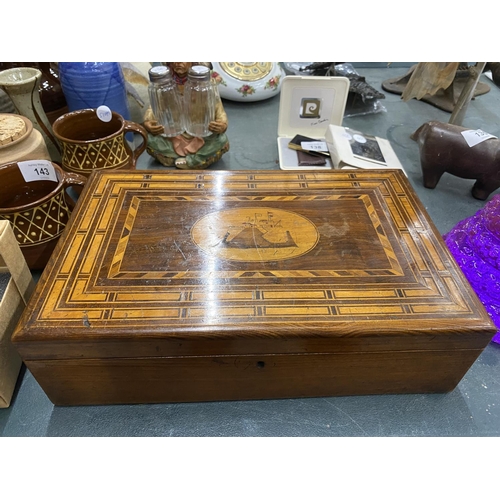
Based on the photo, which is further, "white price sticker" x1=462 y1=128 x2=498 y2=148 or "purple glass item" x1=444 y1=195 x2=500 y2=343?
"white price sticker" x1=462 y1=128 x2=498 y2=148

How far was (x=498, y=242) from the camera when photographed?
1102 mm

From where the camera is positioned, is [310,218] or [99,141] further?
[99,141]

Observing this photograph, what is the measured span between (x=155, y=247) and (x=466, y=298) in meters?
0.72

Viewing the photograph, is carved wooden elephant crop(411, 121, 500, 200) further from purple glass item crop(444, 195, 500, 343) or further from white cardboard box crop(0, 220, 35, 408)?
white cardboard box crop(0, 220, 35, 408)

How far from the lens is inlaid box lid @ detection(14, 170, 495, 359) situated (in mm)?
789

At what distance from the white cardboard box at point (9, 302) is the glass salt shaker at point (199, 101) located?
86 cm

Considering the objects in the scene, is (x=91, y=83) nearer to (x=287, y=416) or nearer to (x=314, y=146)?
(x=314, y=146)

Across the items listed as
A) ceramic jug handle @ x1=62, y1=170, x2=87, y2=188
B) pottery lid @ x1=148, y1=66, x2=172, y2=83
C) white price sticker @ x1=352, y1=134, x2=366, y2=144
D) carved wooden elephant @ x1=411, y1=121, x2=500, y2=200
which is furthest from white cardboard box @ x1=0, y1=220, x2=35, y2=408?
carved wooden elephant @ x1=411, y1=121, x2=500, y2=200

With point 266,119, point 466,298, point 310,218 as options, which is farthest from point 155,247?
point 266,119

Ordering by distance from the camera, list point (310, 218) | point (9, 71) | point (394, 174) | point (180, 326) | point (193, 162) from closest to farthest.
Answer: point (180, 326) → point (310, 218) → point (394, 174) → point (9, 71) → point (193, 162)

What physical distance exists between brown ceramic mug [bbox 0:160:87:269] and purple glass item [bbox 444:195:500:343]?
1.16 metres

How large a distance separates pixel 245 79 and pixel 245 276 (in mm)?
1693

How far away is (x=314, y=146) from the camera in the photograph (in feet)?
5.62

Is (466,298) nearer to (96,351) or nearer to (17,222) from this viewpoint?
(96,351)
